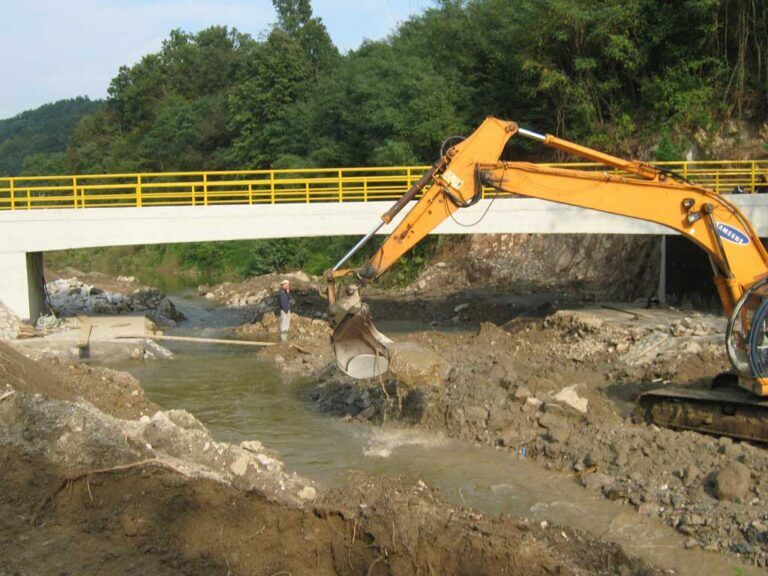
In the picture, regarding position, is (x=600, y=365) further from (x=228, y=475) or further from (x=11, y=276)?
(x=11, y=276)

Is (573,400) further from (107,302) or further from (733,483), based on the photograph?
(107,302)

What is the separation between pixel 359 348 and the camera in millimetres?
11148

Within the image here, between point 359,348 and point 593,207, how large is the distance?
3.89m

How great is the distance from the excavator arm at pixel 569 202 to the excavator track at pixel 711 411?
0.43 m

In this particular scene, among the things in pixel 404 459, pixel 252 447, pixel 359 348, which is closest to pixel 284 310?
pixel 404 459

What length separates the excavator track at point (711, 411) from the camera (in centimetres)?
1113

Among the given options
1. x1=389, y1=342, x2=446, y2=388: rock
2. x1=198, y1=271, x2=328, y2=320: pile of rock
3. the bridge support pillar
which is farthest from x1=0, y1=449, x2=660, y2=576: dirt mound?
x1=198, y1=271, x2=328, y2=320: pile of rock

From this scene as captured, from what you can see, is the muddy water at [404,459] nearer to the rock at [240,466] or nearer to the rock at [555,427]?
the rock at [555,427]

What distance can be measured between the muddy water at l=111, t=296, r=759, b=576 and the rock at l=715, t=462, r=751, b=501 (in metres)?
0.85

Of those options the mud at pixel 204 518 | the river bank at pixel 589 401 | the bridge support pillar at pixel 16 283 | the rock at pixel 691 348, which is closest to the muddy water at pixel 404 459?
the river bank at pixel 589 401

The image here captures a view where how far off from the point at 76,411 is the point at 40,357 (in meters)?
5.65

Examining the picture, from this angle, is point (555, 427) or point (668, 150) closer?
point (555, 427)

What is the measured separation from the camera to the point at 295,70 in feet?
173

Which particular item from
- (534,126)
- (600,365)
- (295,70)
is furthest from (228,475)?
(295,70)
